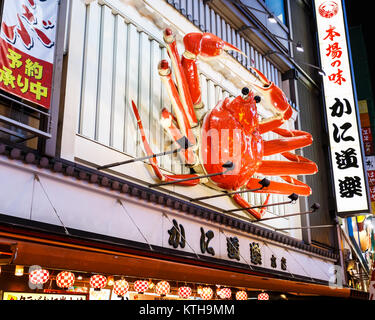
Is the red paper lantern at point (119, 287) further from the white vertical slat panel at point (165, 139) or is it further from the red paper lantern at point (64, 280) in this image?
the white vertical slat panel at point (165, 139)

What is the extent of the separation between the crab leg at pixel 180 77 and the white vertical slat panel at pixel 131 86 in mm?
715

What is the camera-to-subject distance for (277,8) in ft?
57.4

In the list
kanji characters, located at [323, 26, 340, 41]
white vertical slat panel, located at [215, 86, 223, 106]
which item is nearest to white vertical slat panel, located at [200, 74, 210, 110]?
white vertical slat panel, located at [215, 86, 223, 106]

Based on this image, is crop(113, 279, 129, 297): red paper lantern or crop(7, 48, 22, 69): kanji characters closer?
crop(7, 48, 22, 69): kanji characters

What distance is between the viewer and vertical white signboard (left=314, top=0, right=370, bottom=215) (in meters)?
14.8

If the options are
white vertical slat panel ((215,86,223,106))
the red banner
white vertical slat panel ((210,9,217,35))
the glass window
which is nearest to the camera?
white vertical slat panel ((215,86,223,106))

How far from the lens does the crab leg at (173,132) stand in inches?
365

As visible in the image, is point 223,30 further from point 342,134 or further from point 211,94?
point 342,134

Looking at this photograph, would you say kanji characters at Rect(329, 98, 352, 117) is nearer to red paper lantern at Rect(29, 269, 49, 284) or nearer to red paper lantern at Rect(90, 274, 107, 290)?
red paper lantern at Rect(90, 274, 107, 290)

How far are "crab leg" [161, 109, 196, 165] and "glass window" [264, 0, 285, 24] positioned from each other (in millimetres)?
9486

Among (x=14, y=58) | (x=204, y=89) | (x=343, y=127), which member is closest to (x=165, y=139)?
(x=204, y=89)

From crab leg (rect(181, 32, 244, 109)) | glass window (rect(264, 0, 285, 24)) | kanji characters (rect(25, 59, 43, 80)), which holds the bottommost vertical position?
kanji characters (rect(25, 59, 43, 80))

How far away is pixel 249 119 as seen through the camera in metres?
9.81

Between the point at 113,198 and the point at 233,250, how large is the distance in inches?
154
